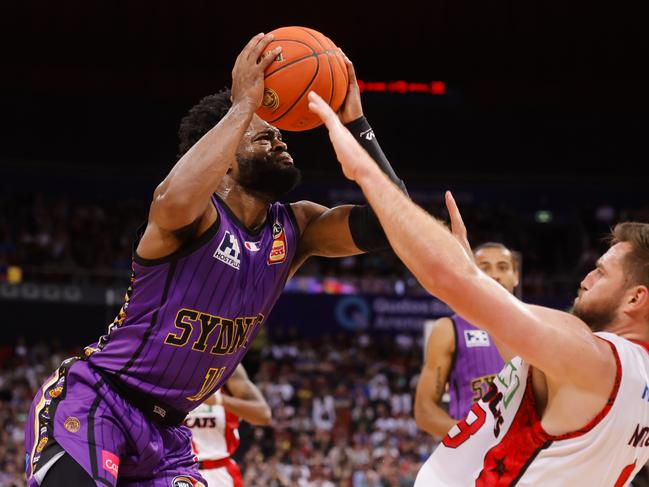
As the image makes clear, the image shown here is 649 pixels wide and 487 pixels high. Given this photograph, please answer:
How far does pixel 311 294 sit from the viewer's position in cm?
1875

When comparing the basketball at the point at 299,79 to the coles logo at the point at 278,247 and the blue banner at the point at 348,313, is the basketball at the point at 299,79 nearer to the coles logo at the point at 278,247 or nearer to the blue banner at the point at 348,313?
the coles logo at the point at 278,247

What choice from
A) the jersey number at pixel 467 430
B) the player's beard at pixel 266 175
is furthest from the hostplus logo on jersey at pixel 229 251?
the jersey number at pixel 467 430

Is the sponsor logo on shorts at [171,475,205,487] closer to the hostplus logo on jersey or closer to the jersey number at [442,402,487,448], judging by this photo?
the hostplus logo on jersey

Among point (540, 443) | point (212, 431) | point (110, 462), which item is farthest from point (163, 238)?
point (212, 431)

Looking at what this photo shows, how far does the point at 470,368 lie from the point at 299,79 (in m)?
3.16

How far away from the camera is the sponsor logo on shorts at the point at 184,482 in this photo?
3410 mm

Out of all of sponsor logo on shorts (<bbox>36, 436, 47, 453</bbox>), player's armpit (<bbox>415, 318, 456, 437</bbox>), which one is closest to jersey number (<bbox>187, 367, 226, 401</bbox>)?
sponsor logo on shorts (<bbox>36, 436, 47, 453</bbox>)

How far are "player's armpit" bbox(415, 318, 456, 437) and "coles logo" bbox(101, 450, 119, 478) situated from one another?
2962 mm

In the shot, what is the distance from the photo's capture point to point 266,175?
142 inches

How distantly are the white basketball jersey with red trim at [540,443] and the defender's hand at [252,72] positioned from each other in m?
1.36

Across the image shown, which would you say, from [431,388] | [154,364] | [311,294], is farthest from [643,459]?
[311,294]

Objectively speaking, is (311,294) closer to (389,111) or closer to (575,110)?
(389,111)

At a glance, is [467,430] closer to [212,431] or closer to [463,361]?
[463,361]

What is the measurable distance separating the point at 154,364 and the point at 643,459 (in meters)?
1.77
